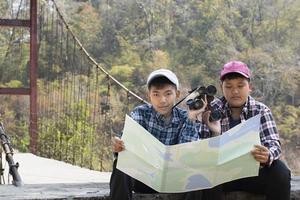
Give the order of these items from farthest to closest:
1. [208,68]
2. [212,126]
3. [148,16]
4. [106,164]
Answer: [148,16] → [208,68] → [106,164] → [212,126]

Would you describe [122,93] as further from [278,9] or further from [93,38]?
[278,9]

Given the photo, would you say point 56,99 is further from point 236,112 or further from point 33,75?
point 236,112

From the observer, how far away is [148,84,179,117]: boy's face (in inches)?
62.9

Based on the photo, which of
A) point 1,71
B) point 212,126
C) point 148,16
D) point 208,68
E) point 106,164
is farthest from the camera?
point 148,16

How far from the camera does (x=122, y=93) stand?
11547 mm

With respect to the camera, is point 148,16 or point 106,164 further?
point 148,16

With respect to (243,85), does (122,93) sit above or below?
above

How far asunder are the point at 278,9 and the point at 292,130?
4275 millimetres

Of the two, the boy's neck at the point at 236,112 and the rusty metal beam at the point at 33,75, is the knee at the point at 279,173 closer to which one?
the boy's neck at the point at 236,112

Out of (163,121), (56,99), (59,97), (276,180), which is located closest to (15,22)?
(163,121)

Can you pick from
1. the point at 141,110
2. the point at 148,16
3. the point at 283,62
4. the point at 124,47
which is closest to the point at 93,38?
the point at 124,47

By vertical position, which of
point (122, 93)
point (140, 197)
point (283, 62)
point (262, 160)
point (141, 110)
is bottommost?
point (140, 197)

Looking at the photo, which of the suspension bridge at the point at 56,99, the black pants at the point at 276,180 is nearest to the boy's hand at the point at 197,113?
the black pants at the point at 276,180

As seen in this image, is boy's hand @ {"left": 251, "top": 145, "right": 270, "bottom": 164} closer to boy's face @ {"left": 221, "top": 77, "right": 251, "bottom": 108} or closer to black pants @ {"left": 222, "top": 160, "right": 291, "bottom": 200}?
black pants @ {"left": 222, "top": 160, "right": 291, "bottom": 200}
